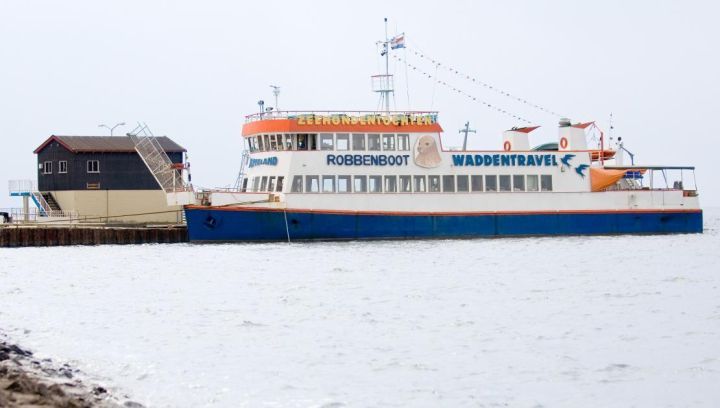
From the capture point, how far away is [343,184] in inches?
1724

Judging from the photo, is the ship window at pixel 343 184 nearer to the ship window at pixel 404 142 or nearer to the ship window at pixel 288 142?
the ship window at pixel 288 142

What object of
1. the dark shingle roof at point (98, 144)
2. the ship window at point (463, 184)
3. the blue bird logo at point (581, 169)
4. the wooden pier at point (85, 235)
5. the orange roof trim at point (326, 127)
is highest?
the dark shingle roof at point (98, 144)

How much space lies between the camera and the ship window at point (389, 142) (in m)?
44.5

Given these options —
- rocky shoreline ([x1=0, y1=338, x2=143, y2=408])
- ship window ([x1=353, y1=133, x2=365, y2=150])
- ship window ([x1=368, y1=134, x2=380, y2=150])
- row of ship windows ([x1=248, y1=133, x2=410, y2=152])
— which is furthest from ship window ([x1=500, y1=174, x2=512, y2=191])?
rocky shoreline ([x1=0, y1=338, x2=143, y2=408])

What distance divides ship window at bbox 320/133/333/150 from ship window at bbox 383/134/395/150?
247 cm

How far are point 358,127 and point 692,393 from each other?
31.3 m

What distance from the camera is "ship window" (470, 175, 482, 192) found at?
150 feet

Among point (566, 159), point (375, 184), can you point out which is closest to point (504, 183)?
point (566, 159)

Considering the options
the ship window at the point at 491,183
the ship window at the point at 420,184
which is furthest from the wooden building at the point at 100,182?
the ship window at the point at 491,183

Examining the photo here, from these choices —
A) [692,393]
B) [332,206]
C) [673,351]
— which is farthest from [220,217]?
[692,393]

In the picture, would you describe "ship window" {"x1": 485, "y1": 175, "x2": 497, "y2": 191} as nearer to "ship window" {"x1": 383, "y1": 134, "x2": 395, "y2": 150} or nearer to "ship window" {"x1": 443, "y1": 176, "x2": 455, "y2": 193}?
"ship window" {"x1": 443, "y1": 176, "x2": 455, "y2": 193}

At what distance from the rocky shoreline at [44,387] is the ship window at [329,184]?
91.0 feet

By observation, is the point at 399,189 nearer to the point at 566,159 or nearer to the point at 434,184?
the point at 434,184

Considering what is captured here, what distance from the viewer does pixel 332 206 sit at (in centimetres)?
4334
